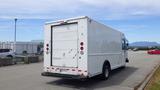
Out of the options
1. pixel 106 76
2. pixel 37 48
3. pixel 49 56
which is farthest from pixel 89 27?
pixel 37 48

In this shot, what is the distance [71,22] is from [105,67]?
332 centimetres

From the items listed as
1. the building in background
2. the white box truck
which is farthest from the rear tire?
the building in background

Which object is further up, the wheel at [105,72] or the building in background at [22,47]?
the building in background at [22,47]

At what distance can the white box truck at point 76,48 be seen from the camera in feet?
35.2

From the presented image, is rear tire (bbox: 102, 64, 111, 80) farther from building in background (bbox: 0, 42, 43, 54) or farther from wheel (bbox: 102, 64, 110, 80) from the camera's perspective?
building in background (bbox: 0, 42, 43, 54)

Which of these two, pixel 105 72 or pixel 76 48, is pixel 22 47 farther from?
pixel 76 48

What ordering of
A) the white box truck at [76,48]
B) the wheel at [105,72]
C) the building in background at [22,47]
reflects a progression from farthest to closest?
the building in background at [22,47], the wheel at [105,72], the white box truck at [76,48]

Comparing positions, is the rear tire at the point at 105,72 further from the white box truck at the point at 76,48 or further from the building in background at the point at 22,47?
the building in background at the point at 22,47

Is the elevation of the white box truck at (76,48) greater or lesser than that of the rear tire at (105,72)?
greater

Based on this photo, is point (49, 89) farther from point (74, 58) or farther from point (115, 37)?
point (115, 37)

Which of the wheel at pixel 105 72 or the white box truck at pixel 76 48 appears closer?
the white box truck at pixel 76 48

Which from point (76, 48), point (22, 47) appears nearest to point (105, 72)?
point (76, 48)

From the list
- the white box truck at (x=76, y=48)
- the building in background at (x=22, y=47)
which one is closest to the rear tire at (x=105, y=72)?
the white box truck at (x=76, y=48)

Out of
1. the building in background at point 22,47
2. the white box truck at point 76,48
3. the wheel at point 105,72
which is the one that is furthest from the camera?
the building in background at point 22,47
